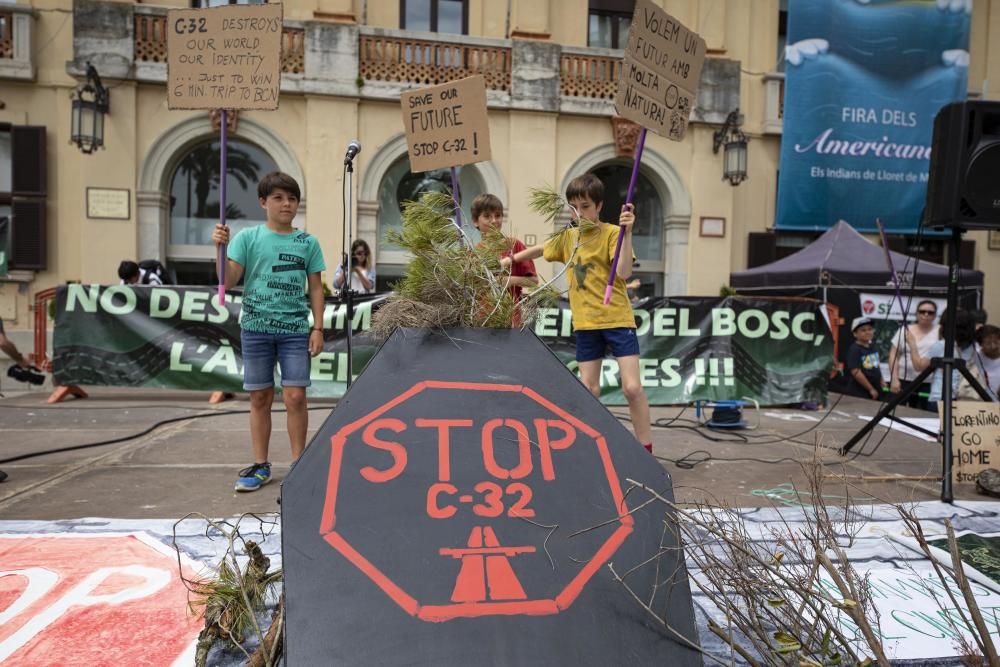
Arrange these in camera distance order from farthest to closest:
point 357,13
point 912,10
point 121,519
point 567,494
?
point 912,10
point 357,13
point 121,519
point 567,494

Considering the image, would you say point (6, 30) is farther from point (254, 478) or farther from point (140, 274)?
point (254, 478)

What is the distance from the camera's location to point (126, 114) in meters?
10.5

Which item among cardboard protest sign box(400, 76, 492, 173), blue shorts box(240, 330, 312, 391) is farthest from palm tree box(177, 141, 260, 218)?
cardboard protest sign box(400, 76, 492, 173)

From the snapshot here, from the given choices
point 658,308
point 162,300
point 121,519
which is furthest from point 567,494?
point 162,300

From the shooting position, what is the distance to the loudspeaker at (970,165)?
3.56m

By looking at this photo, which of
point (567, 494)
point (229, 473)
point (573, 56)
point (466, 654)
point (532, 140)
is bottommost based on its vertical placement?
point (229, 473)

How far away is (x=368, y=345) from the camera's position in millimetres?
7184

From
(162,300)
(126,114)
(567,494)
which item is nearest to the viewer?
(567,494)

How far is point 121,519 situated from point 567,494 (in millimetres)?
2443

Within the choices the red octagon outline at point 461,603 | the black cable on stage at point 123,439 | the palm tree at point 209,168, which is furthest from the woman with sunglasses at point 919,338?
the palm tree at point 209,168

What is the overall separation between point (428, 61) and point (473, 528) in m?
11.2

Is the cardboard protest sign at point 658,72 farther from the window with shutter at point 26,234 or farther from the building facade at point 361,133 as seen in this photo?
the window with shutter at point 26,234

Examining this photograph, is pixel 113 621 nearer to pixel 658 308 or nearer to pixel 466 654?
pixel 466 654

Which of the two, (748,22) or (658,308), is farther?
(748,22)
